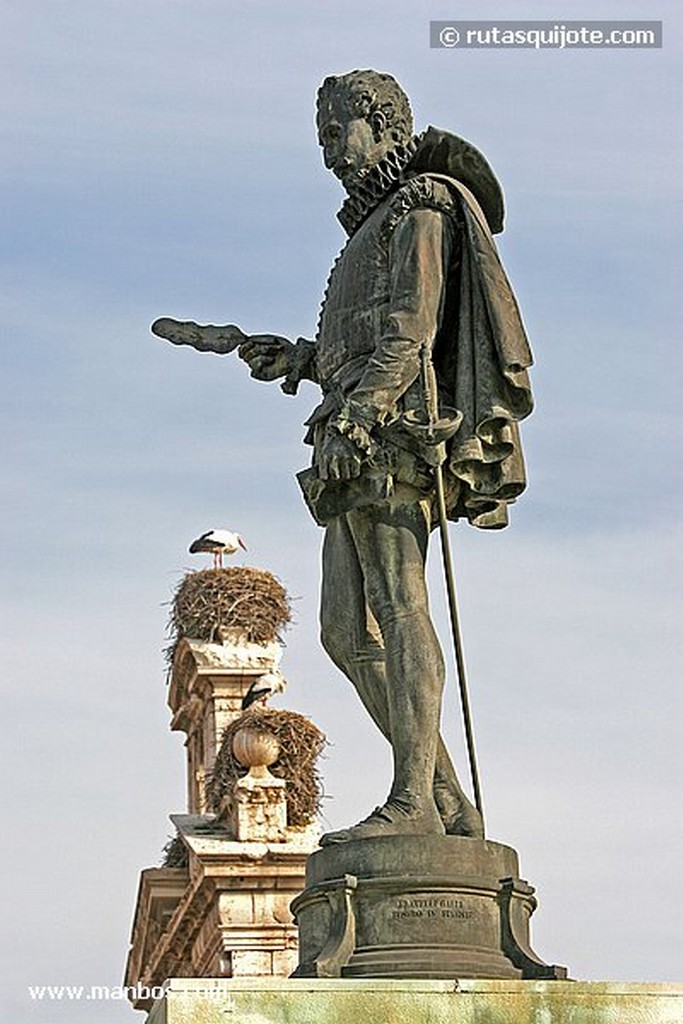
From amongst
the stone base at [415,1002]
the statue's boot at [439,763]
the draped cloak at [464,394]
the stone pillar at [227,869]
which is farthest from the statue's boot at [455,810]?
the stone pillar at [227,869]

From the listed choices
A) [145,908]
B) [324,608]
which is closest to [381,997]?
[324,608]

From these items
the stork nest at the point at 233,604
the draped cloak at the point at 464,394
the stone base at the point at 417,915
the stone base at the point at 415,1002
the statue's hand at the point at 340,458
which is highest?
the stork nest at the point at 233,604

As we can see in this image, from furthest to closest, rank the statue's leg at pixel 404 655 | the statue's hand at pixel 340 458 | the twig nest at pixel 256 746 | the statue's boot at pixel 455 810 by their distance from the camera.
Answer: the twig nest at pixel 256 746, the statue's hand at pixel 340 458, the statue's boot at pixel 455 810, the statue's leg at pixel 404 655

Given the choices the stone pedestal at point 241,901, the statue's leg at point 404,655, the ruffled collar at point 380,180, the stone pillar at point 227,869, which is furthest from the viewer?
the stone pillar at point 227,869

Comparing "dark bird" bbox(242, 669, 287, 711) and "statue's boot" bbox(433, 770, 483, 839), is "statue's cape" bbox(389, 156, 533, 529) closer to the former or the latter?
"statue's boot" bbox(433, 770, 483, 839)

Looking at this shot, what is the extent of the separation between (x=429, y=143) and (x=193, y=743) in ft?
67.4

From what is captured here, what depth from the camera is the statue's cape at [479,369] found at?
1048 cm

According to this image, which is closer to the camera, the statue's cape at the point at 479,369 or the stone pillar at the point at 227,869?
the statue's cape at the point at 479,369

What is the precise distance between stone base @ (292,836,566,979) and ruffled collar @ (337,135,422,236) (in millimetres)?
2555

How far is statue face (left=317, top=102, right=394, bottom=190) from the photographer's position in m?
10.9

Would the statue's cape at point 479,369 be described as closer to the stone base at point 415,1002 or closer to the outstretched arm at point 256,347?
the outstretched arm at point 256,347

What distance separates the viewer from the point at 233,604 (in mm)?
28891

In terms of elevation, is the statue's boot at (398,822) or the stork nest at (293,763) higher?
the stork nest at (293,763)

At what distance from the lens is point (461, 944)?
9711mm
